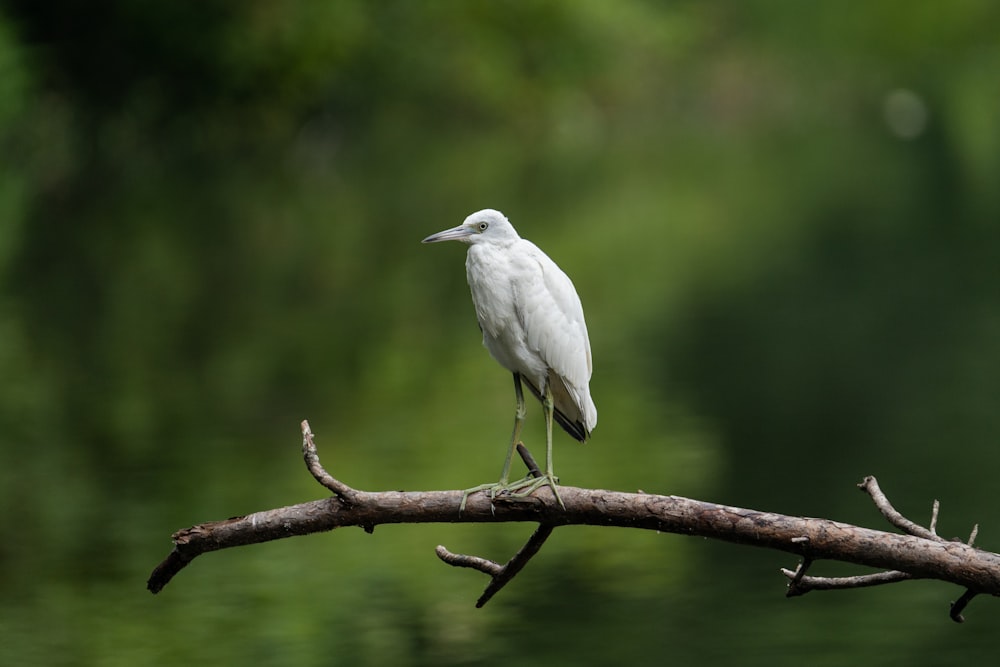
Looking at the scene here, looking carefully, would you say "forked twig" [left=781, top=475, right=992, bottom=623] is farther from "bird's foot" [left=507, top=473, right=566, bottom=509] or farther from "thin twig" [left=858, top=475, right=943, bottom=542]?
"bird's foot" [left=507, top=473, right=566, bottom=509]

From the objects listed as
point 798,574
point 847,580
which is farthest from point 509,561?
point 847,580

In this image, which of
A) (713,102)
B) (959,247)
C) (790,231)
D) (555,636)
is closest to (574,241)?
(790,231)

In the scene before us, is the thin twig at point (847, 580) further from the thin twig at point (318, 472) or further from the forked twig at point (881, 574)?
the thin twig at point (318, 472)

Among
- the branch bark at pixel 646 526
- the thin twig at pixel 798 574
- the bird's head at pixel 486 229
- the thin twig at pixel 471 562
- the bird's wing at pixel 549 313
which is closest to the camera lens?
the branch bark at pixel 646 526

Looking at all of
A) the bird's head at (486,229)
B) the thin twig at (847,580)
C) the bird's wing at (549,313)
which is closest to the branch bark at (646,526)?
the thin twig at (847,580)

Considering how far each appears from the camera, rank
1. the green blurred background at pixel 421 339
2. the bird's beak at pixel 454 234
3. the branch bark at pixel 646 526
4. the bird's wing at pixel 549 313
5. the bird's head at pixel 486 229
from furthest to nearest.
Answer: the green blurred background at pixel 421 339 < the bird's wing at pixel 549 313 < the bird's head at pixel 486 229 < the bird's beak at pixel 454 234 < the branch bark at pixel 646 526

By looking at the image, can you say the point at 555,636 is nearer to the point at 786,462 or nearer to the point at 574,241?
the point at 786,462

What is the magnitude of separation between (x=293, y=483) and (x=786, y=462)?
3715mm

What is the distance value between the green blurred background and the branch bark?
10.7 feet

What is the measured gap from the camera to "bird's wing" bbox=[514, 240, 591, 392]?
518 centimetres

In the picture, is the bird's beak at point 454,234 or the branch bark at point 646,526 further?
the bird's beak at point 454,234

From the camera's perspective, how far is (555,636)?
808cm

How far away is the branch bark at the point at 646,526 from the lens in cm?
444

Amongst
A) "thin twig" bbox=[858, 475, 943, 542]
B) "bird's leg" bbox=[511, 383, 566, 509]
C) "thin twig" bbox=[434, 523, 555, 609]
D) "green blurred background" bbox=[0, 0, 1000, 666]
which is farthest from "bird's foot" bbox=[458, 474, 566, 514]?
"green blurred background" bbox=[0, 0, 1000, 666]
